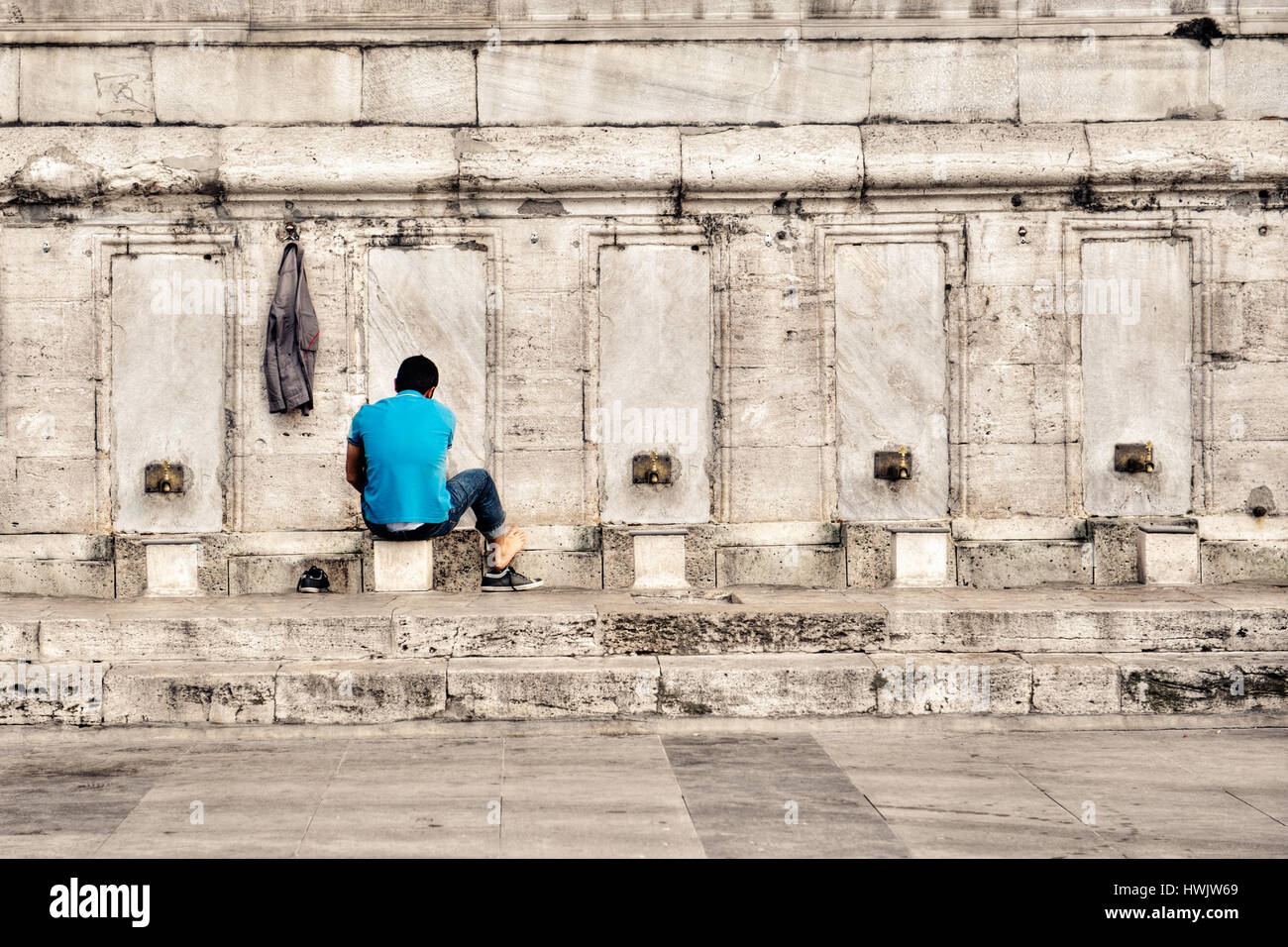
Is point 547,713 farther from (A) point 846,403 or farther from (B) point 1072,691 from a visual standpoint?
(A) point 846,403

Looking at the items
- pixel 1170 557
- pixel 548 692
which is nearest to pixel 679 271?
pixel 548 692

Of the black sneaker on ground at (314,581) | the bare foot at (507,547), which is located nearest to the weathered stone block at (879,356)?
the bare foot at (507,547)

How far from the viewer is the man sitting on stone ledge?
9203mm

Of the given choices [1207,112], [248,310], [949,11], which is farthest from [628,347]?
[1207,112]

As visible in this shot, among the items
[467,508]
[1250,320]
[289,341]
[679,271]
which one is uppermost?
[679,271]

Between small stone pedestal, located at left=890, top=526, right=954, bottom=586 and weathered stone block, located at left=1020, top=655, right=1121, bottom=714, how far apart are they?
90.7 inches

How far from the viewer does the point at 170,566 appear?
10.2 metres

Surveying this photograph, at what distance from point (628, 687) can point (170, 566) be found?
169 inches

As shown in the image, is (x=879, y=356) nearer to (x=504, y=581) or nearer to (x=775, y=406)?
(x=775, y=406)

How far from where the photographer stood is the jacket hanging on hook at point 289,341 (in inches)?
421

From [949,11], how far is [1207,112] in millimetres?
2376

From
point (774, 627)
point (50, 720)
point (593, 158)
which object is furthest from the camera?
point (593, 158)

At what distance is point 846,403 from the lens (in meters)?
11.1

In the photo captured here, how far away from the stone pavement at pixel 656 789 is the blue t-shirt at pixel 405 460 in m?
1.94
